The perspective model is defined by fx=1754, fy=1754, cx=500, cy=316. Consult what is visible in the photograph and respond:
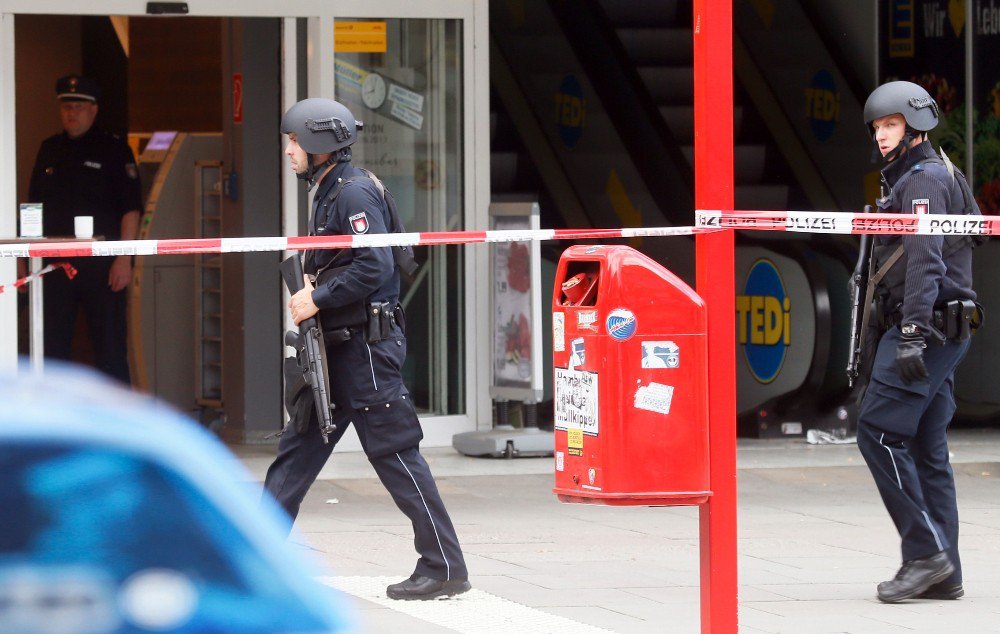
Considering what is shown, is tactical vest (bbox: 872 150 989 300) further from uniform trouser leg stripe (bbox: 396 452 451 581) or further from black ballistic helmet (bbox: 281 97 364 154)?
black ballistic helmet (bbox: 281 97 364 154)

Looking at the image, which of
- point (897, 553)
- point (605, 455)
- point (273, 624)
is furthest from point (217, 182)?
point (273, 624)

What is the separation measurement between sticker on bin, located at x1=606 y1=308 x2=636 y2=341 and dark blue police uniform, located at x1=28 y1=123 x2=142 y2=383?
5.82m

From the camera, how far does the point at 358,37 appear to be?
9.91 m

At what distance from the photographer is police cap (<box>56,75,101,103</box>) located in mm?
10141

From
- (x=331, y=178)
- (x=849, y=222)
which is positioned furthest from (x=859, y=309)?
(x=331, y=178)

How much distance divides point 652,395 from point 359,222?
1505 mm

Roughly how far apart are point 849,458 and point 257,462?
3347 millimetres

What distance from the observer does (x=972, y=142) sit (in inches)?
455

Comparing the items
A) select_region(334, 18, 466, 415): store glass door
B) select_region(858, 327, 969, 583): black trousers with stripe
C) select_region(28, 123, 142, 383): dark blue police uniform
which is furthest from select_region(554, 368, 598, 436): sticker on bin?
select_region(28, 123, 142, 383): dark blue police uniform

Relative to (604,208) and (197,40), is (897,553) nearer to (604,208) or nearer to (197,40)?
(604,208)

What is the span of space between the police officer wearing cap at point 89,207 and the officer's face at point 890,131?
5.30 m

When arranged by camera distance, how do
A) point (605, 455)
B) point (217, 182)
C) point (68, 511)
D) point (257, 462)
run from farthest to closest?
1. point (217, 182)
2. point (257, 462)
3. point (605, 455)
4. point (68, 511)

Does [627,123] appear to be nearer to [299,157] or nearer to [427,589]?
[299,157]

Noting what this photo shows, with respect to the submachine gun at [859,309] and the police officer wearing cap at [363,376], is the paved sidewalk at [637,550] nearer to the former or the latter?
the police officer wearing cap at [363,376]
